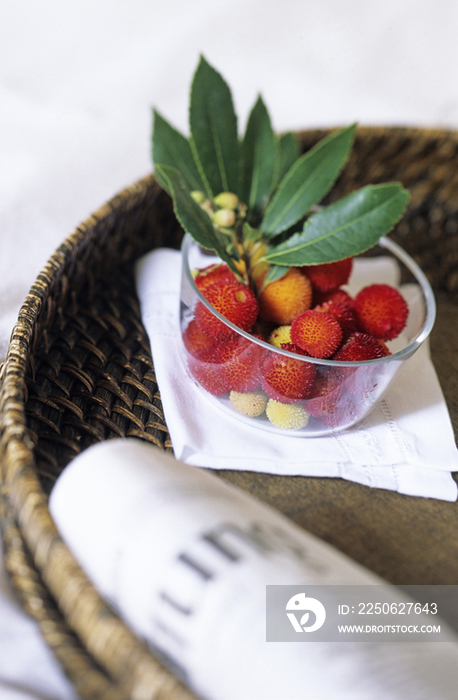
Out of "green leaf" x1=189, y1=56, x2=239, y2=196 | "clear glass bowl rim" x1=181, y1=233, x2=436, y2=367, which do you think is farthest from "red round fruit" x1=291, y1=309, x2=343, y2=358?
"green leaf" x1=189, y1=56, x2=239, y2=196

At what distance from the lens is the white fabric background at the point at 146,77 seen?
0.45 metres

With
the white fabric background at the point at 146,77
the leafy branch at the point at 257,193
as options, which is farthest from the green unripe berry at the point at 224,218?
the white fabric background at the point at 146,77

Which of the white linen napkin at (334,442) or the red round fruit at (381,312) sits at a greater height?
the red round fruit at (381,312)

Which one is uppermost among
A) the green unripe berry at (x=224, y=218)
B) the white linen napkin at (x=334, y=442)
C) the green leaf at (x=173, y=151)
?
the green leaf at (x=173, y=151)

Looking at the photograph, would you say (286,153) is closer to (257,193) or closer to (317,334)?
(257,193)

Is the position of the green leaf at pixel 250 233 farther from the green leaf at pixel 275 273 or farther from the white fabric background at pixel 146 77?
the white fabric background at pixel 146 77

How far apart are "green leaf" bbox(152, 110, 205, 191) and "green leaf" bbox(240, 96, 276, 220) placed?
3 centimetres

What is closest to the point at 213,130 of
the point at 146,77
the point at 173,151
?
the point at 173,151

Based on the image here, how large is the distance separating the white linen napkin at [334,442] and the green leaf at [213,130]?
0.10m

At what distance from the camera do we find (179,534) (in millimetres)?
195

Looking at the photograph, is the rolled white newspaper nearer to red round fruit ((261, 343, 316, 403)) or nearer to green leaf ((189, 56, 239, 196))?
red round fruit ((261, 343, 316, 403))

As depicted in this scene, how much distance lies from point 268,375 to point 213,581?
0.38 ft

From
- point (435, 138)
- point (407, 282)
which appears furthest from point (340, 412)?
point (435, 138)

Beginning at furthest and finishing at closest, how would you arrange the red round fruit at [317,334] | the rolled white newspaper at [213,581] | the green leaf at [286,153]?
the green leaf at [286,153]
the red round fruit at [317,334]
the rolled white newspaper at [213,581]
